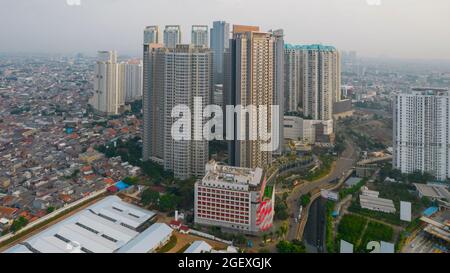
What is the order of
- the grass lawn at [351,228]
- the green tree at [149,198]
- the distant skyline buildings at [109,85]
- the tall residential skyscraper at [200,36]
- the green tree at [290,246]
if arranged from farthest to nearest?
the distant skyline buildings at [109,85], the tall residential skyscraper at [200,36], the green tree at [149,198], the grass lawn at [351,228], the green tree at [290,246]

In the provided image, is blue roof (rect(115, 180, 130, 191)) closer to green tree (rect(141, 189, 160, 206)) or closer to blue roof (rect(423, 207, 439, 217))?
green tree (rect(141, 189, 160, 206))

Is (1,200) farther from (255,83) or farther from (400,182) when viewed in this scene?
(400,182)

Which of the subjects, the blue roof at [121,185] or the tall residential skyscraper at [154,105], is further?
the tall residential skyscraper at [154,105]

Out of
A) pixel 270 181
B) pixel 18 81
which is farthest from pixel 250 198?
pixel 18 81

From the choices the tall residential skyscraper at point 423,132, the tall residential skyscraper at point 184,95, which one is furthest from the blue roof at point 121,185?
the tall residential skyscraper at point 423,132

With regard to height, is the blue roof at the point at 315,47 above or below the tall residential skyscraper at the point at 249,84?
above

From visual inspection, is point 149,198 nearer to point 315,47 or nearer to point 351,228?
point 351,228

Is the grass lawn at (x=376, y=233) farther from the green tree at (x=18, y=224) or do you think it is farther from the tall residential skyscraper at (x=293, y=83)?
the tall residential skyscraper at (x=293, y=83)

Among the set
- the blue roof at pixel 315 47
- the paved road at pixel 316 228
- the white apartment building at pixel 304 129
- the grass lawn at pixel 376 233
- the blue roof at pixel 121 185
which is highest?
the blue roof at pixel 315 47

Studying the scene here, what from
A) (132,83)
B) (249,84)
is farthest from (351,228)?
(132,83)
